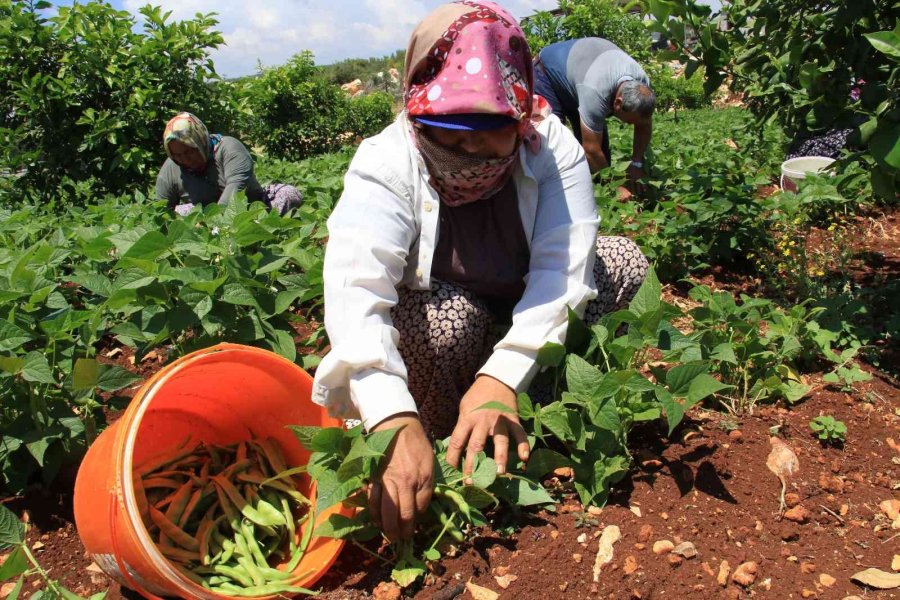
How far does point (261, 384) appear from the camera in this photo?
1.80m

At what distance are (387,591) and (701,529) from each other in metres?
0.69

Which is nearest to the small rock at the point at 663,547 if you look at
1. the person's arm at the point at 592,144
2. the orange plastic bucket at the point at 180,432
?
the orange plastic bucket at the point at 180,432

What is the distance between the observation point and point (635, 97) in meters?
3.62

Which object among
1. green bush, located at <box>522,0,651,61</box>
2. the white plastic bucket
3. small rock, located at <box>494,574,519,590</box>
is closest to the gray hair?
the white plastic bucket

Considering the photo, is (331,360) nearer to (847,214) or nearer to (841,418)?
(841,418)

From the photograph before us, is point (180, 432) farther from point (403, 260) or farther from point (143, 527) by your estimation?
point (403, 260)

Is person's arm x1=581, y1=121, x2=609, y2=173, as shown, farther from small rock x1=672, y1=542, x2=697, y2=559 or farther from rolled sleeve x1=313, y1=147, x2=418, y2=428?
small rock x1=672, y1=542, x2=697, y2=559

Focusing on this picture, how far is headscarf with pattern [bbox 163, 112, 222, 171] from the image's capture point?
13.8ft

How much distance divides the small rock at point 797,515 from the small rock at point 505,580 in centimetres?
62

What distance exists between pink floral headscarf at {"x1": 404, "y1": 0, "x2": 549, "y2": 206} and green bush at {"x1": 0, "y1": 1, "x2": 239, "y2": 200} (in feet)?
13.8

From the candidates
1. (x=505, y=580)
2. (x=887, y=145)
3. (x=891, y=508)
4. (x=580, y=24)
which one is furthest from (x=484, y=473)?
(x=580, y=24)

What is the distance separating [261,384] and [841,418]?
1.57m

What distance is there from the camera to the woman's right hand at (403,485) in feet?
4.43

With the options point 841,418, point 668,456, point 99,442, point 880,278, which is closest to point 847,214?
point 880,278
